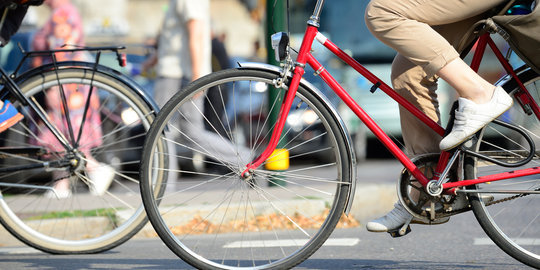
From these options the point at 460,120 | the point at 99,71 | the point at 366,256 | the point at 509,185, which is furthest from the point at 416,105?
the point at 99,71

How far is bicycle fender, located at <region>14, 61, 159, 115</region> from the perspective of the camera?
456 centimetres

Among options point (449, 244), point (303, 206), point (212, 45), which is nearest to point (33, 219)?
point (303, 206)

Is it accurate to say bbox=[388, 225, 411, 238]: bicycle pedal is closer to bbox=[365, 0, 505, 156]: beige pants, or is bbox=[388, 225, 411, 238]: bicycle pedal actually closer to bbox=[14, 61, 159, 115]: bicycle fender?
bbox=[365, 0, 505, 156]: beige pants

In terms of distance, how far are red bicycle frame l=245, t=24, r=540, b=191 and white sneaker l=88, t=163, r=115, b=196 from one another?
1.13 meters

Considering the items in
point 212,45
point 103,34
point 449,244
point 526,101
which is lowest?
point 449,244

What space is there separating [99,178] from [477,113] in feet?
6.74

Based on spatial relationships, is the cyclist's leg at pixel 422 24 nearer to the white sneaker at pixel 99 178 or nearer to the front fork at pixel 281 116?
the front fork at pixel 281 116

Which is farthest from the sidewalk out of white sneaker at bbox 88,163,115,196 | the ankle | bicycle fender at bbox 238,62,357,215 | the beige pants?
the ankle

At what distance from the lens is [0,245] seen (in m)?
5.40

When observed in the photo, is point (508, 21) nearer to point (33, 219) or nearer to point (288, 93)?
point (288, 93)

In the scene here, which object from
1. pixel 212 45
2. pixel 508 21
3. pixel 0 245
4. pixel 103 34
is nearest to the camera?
pixel 508 21

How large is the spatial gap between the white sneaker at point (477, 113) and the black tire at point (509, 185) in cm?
9

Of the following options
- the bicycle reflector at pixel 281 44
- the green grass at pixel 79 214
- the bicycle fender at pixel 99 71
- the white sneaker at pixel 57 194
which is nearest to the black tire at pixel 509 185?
the bicycle reflector at pixel 281 44

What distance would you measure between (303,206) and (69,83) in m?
1.60
